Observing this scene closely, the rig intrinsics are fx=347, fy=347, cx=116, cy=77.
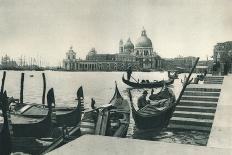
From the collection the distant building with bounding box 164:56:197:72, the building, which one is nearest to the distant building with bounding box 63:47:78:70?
the building

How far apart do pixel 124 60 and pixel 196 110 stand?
3453 inches

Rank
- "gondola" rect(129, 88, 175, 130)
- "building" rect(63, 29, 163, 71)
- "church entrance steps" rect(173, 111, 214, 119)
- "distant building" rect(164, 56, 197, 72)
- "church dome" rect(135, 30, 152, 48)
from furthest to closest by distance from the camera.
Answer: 1. "distant building" rect(164, 56, 197, 72)
2. "building" rect(63, 29, 163, 71)
3. "church dome" rect(135, 30, 152, 48)
4. "gondola" rect(129, 88, 175, 130)
5. "church entrance steps" rect(173, 111, 214, 119)

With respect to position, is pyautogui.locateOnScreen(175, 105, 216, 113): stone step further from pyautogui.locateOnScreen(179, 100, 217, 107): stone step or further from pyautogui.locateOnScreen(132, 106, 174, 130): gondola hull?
pyautogui.locateOnScreen(132, 106, 174, 130): gondola hull

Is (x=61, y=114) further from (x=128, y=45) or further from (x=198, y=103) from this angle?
(x=128, y=45)

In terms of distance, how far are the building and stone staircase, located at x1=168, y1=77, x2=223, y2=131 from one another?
8369cm

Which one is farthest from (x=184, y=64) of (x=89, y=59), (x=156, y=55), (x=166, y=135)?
(x=166, y=135)

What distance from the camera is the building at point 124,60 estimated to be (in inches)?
3583

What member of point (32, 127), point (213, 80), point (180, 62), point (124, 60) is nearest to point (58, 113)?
point (32, 127)

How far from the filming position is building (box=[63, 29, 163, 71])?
91.0 m

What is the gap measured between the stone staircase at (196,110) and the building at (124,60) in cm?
8369

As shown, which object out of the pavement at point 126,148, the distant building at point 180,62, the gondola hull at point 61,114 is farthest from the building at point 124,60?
the pavement at point 126,148

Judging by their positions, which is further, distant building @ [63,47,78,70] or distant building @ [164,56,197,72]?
distant building @ [164,56,197,72]

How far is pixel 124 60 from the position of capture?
94062 mm

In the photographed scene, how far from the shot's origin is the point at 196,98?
677 centimetres
